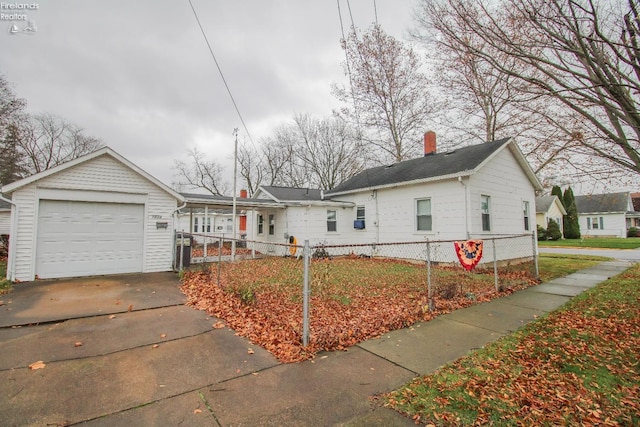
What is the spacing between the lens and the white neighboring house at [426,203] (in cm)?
1073

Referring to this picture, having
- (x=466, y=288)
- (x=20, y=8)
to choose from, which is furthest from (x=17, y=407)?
(x=20, y=8)

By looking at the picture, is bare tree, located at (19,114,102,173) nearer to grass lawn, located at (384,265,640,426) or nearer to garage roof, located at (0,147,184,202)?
garage roof, located at (0,147,184,202)

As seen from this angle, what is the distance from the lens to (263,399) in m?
2.79

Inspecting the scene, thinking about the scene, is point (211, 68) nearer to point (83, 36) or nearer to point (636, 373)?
point (83, 36)

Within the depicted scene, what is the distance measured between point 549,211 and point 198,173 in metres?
39.4

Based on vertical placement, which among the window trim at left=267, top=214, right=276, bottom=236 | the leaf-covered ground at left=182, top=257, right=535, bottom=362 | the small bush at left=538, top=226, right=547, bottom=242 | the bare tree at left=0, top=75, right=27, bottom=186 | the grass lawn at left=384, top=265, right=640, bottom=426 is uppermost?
the bare tree at left=0, top=75, right=27, bottom=186

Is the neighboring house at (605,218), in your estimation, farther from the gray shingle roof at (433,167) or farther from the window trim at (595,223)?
the gray shingle roof at (433,167)

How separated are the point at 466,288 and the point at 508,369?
4165 millimetres

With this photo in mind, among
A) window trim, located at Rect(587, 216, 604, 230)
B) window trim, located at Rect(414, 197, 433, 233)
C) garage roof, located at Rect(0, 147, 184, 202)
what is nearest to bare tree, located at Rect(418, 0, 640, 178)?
window trim, located at Rect(414, 197, 433, 233)

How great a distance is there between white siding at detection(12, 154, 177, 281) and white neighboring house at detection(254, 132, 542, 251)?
601cm

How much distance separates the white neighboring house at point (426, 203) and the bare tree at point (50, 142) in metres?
25.3

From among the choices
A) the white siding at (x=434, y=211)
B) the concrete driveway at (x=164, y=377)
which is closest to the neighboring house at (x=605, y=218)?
the white siding at (x=434, y=211)

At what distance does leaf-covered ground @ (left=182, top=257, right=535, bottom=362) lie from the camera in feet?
14.0

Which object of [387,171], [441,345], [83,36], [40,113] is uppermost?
[40,113]
